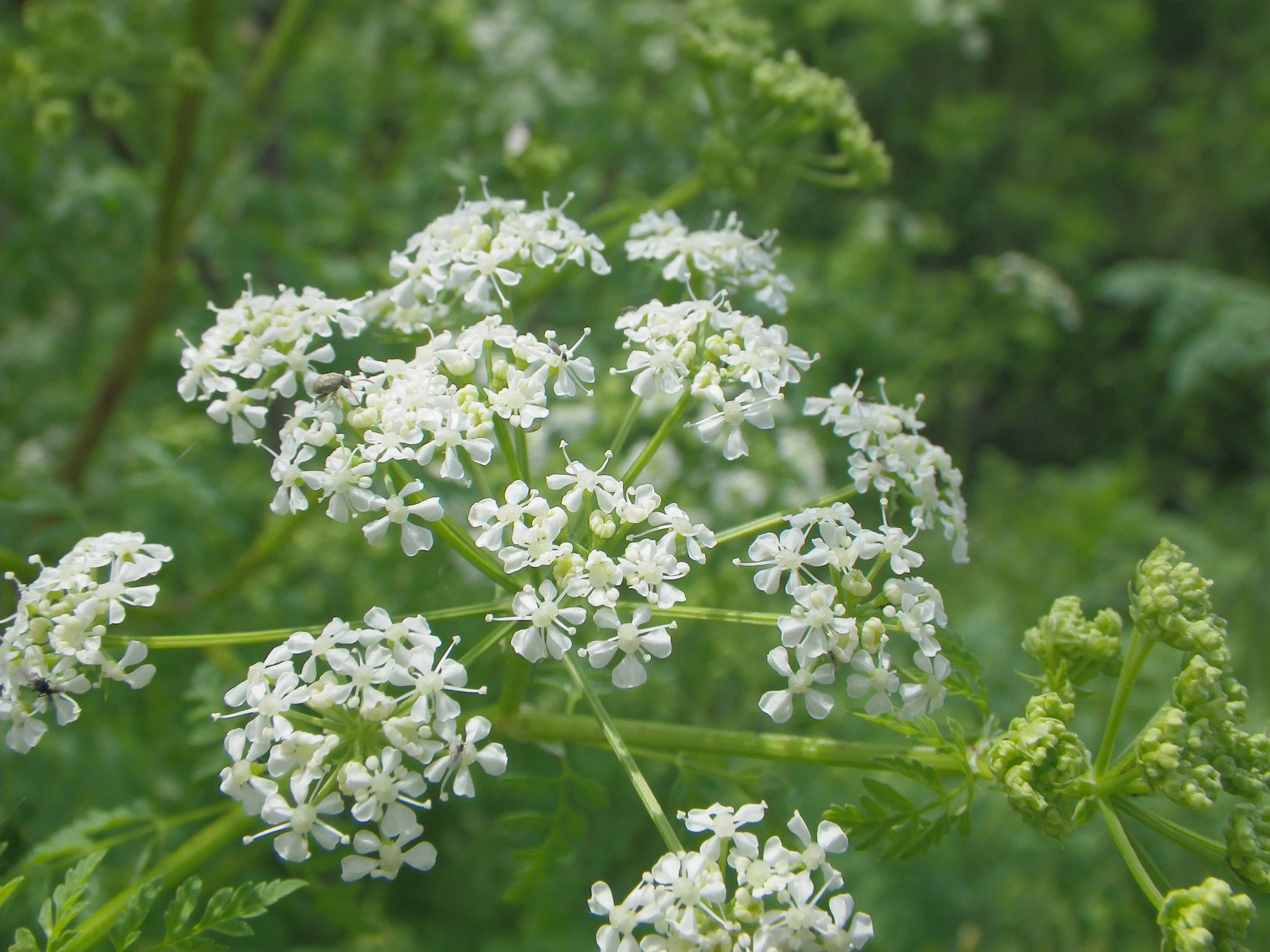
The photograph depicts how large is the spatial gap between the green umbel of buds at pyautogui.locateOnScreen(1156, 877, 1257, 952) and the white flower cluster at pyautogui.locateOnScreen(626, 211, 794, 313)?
164cm

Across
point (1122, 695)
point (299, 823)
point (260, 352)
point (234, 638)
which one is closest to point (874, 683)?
point (1122, 695)

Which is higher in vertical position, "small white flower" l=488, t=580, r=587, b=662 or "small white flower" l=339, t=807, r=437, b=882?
"small white flower" l=488, t=580, r=587, b=662

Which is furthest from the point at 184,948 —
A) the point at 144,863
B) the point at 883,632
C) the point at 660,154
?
the point at 660,154

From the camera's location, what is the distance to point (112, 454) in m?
5.33

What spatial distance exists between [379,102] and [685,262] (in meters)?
3.64

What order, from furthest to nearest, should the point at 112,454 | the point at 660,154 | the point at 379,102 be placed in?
1. the point at 379,102
2. the point at 112,454
3. the point at 660,154

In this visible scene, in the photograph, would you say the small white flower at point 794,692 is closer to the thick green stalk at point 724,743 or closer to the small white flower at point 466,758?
the thick green stalk at point 724,743

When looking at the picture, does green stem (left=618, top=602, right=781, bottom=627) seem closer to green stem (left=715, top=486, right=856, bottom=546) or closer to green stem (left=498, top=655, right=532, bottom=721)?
green stem (left=715, top=486, right=856, bottom=546)

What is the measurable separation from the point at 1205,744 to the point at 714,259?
1.67 m

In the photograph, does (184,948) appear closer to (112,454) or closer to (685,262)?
(685,262)

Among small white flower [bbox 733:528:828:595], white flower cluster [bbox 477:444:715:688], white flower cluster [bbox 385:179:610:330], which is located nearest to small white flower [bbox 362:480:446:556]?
white flower cluster [bbox 477:444:715:688]

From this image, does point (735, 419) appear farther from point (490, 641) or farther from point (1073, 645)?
point (1073, 645)

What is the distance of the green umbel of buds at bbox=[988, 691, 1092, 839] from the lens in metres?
1.97

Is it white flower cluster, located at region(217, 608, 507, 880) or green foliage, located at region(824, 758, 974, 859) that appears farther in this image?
green foliage, located at region(824, 758, 974, 859)
